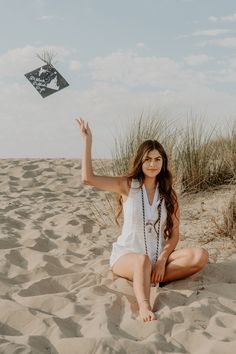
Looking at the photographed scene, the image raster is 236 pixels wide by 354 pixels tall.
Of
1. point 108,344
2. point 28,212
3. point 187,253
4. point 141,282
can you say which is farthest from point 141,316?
point 28,212

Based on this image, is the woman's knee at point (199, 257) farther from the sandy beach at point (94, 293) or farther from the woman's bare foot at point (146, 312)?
the woman's bare foot at point (146, 312)

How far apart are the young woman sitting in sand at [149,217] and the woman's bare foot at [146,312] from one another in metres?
0.33

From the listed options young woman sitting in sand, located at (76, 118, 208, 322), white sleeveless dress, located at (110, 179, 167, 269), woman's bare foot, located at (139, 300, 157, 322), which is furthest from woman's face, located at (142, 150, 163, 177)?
woman's bare foot, located at (139, 300, 157, 322)

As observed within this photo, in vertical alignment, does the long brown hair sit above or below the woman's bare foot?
above

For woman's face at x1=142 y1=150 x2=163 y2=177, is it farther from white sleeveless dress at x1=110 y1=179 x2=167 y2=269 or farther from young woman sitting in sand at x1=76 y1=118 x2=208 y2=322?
white sleeveless dress at x1=110 y1=179 x2=167 y2=269

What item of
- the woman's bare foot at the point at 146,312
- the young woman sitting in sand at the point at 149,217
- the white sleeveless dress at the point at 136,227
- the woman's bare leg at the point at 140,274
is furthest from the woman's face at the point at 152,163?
the woman's bare foot at the point at 146,312

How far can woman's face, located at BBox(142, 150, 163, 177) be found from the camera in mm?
3244

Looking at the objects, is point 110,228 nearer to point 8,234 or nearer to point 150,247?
point 8,234

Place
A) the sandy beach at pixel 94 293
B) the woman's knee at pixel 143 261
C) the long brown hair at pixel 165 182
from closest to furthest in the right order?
1. the sandy beach at pixel 94 293
2. the woman's knee at pixel 143 261
3. the long brown hair at pixel 165 182

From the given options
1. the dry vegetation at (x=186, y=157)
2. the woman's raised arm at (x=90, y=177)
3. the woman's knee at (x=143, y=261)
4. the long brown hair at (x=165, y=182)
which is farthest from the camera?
the dry vegetation at (x=186, y=157)

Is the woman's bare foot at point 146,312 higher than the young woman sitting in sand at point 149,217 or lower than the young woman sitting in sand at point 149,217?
lower

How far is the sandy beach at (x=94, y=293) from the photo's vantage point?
2.47m

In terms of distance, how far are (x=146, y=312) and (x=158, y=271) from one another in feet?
1.49

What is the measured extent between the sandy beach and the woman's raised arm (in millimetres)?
616
